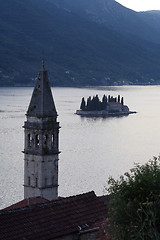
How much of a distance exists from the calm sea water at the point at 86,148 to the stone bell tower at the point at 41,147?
55.1ft

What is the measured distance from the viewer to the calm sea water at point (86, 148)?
4607 cm

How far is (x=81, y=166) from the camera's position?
184 feet

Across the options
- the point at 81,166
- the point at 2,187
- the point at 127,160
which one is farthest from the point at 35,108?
the point at 127,160

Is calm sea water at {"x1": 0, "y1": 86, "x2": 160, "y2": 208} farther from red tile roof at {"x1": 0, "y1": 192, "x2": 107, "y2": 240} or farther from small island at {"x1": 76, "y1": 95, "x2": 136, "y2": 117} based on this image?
red tile roof at {"x1": 0, "y1": 192, "x2": 107, "y2": 240}

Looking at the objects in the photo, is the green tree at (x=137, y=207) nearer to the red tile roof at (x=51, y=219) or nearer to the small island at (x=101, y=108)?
the red tile roof at (x=51, y=219)

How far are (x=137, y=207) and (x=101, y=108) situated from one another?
115074mm

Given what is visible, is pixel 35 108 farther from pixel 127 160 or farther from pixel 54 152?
pixel 127 160

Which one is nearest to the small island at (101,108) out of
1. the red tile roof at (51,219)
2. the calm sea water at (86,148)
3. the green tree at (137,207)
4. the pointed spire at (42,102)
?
the calm sea water at (86,148)

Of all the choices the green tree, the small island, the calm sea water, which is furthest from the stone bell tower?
the small island

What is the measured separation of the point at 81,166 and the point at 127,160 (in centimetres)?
752

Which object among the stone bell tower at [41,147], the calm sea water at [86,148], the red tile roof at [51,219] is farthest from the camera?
the calm sea water at [86,148]

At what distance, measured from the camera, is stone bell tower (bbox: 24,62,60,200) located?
72.4 ft

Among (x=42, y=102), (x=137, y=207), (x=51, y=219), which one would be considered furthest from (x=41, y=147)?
(x=137, y=207)

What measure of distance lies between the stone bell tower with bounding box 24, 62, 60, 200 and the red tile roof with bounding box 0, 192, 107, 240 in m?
7.27
